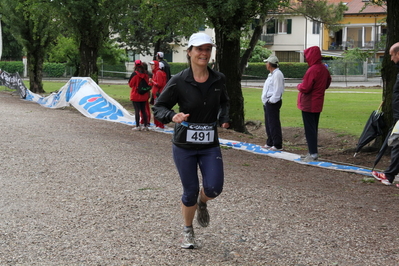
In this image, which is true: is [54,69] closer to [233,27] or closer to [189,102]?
[233,27]

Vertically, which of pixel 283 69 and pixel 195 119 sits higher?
pixel 283 69

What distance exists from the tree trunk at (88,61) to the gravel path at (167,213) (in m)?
15.1

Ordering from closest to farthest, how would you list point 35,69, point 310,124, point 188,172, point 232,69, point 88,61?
point 188,172 < point 310,124 < point 232,69 < point 88,61 < point 35,69

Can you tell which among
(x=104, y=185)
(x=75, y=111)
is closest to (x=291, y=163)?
(x=104, y=185)

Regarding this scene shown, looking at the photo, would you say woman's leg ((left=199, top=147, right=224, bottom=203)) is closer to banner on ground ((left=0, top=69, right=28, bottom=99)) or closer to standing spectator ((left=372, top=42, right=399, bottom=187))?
standing spectator ((left=372, top=42, right=399, bottom=187))

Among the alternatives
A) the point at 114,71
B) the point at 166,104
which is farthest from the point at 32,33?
the point at 114,71

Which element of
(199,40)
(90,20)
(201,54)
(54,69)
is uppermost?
(90,20)

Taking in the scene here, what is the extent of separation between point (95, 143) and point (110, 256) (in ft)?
24.4

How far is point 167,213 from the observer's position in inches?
267

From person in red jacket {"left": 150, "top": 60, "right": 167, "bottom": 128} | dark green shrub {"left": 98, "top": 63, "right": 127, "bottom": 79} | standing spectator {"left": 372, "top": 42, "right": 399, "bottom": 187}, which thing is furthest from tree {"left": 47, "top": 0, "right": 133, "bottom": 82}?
dark green shrub {"left": 98, "top": 63, "right": 127, "bottom": 79}

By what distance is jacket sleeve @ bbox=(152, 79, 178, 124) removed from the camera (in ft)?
18.0

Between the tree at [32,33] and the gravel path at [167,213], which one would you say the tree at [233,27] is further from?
the tree at [32,33]

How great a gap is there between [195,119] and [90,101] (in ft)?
50.1

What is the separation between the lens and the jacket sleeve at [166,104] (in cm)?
549
